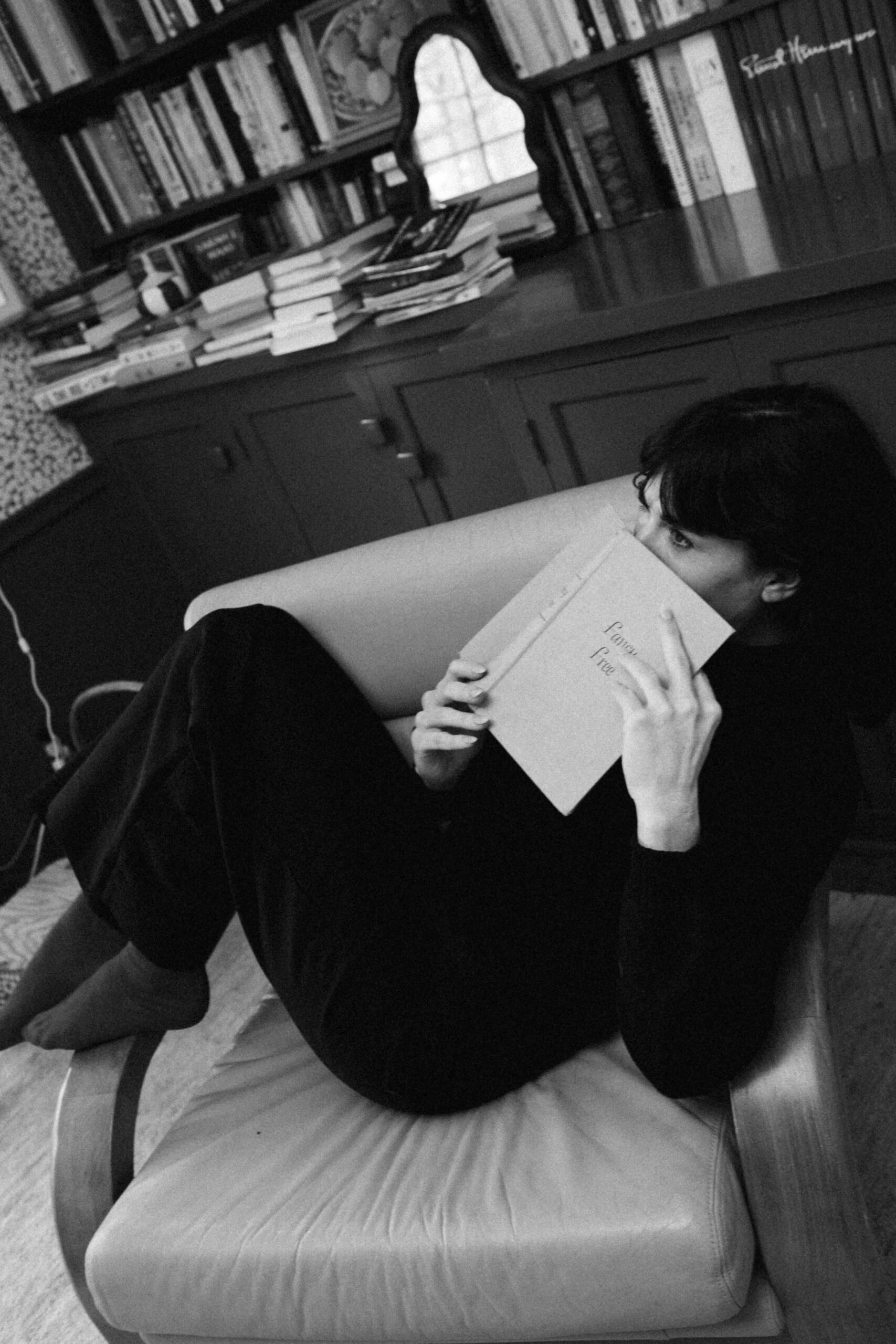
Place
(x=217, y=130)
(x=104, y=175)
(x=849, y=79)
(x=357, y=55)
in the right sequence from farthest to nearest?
(x=104, y=175), (x=217, y=130), (x=357, y=55), (x=849, y=79)

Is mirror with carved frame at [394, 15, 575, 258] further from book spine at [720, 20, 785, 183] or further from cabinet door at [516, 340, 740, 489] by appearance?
cabinet door at [516, 340, 740, 489]

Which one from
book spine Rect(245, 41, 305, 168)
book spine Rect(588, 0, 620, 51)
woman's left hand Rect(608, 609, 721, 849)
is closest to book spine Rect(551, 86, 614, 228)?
book spine Rect(588, 0, 620, 51)

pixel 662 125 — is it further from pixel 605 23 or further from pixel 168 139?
pixel 168 139

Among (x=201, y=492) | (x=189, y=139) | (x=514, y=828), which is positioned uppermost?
(x=189, y=139)

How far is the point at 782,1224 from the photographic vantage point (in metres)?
0.97

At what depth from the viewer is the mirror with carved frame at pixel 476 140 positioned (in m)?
2.13

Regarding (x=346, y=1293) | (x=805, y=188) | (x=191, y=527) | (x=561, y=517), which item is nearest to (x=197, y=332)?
(x=191, y=527)

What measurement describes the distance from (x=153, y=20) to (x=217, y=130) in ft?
0.74

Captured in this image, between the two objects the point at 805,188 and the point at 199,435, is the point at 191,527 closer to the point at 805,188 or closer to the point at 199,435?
the point at 199,435

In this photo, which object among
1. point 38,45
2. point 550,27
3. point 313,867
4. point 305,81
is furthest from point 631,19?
point 313,867

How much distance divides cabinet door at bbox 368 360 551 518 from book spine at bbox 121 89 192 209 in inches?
29.8

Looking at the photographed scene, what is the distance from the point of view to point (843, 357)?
5.03 feet

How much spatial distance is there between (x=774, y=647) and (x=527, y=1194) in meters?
0.53

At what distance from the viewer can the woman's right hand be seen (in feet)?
3.85
